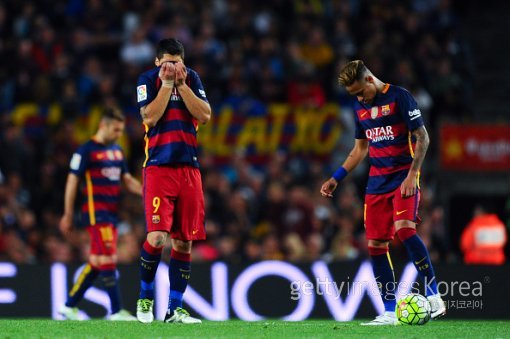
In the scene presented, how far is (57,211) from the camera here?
1592 cm

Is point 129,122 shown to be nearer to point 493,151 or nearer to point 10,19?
point 10,19

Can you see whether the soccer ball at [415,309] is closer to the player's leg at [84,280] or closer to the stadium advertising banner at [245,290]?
the stadium advertising banner at [245,290]

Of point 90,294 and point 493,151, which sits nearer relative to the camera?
point 90,294

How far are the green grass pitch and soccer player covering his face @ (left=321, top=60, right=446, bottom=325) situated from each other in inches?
16.1

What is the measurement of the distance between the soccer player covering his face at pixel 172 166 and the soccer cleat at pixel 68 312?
2.35m

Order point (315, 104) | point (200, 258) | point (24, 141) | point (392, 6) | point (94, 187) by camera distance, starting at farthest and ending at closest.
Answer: point (392, 6) < point (315, 104) < point (24, 141) < point (200, 258) < point (94, 187)

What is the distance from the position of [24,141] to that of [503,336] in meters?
9.13

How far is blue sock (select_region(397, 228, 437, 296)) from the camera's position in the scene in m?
9.68

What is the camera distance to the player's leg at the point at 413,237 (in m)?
9.66

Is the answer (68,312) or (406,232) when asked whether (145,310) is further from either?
(68,312)

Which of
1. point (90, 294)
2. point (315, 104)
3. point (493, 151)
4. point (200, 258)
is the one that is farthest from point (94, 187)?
point (493, 151)

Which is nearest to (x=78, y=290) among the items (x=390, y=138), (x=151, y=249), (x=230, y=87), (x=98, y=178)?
(x=98, y=178)

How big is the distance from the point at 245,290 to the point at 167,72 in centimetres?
392

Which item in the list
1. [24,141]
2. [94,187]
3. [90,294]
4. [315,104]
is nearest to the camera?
[94,187]
